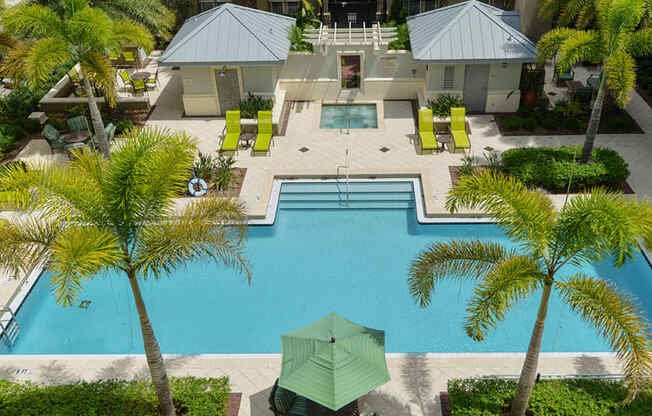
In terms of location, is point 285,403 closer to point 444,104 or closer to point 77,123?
point 444,104

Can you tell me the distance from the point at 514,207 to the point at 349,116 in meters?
14.3

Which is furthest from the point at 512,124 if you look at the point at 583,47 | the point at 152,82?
the point at 152,82

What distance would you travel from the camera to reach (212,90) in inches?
914

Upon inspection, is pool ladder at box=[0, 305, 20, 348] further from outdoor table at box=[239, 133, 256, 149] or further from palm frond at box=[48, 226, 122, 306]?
outdoor table at box=[239, 133, 256, 149]

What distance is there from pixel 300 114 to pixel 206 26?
15.7 ft

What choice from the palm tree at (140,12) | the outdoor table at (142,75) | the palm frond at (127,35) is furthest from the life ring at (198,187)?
the outdoor table at (142,75)

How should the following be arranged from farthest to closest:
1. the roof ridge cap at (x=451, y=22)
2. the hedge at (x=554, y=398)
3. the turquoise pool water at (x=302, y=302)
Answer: the roof ridge cap at (x=451, y=22) → the turquoise pool water at (x=302, y=302) → the hedge at (x=554, y=398)

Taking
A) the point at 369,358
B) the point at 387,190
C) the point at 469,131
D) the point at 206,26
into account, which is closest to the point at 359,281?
the point at 387,190

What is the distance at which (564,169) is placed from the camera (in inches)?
722

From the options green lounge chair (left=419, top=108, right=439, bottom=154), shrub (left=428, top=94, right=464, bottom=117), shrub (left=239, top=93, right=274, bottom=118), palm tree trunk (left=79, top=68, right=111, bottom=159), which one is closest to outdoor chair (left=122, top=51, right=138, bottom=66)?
shrub (left=239, top=93, right=274, bottom=118)

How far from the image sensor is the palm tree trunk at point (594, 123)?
56.5ft

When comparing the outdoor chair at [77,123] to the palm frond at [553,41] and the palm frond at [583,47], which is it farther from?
the palm frond at [583,47]

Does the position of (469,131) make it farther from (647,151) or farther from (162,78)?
(162,78)

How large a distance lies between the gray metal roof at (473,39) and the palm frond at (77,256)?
15.2 meters
